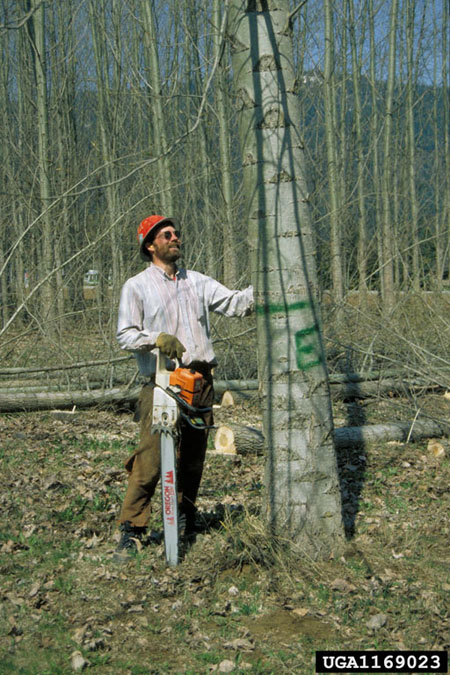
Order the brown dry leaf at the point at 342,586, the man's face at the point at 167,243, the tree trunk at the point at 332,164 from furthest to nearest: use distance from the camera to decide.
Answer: the tree trunk at the point at 332,164
the man's face at the point at 167,243
the brown dry leaf at the point at 342,586

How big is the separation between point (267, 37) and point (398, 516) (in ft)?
11.7

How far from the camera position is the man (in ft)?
15.3

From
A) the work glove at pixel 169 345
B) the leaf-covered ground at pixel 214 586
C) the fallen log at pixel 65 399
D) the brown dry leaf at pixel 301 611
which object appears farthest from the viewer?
the fallen log at pixel 65 399

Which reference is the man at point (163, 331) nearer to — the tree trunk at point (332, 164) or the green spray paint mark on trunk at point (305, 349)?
the green spray paint mark on trunk at point (305, 349)

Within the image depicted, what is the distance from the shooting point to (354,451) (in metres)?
7.30

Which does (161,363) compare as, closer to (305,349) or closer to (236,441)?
(305,349)

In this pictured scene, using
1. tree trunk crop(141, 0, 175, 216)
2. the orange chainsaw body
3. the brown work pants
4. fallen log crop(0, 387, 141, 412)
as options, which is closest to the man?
the brown work pants

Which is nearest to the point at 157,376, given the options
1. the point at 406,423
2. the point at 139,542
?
the point at 139,542

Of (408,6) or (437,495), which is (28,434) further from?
(408,6)

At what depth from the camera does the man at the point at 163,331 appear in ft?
15.3

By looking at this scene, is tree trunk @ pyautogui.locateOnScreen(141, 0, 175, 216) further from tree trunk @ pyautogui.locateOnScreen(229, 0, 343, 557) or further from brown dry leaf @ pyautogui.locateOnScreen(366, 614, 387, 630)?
brown dry leaf @ pyautogui.locateOnScreen(366, 614, 387, 630)

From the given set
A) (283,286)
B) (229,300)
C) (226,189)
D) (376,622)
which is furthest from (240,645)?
(226,189)

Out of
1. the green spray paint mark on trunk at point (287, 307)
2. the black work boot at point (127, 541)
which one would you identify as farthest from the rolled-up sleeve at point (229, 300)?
the black work boot at point (127, 541)

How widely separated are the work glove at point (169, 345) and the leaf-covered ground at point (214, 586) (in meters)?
1.13
